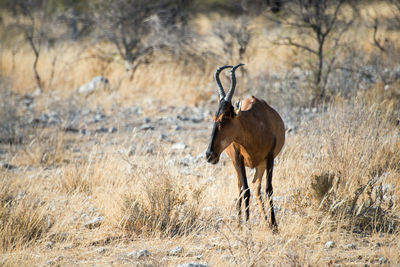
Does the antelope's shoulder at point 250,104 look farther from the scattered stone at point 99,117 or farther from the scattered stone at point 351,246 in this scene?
the scattered stone at point 99,117

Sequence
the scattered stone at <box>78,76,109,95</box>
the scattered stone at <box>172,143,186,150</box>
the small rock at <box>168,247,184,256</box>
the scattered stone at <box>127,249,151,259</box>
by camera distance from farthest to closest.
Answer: the scattered stone at <box>78,76,109,95</box> < the scattered stone at <box>172,143,186,150</box> < the small rock at <box>168,247,184,256</box> < the scattered stone at <box>127,249,151,259</box>

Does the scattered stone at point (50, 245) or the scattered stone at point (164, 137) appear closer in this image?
the scattered stone at point (50, 245)

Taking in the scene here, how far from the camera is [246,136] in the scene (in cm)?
439

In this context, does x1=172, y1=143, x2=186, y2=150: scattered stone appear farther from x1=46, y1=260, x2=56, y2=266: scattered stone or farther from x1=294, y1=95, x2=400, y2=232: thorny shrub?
x1=46, y1=260, x2=56, y2=266: scattered stone

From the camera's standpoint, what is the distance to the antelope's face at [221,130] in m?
4.13

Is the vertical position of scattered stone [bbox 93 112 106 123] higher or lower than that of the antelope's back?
lower

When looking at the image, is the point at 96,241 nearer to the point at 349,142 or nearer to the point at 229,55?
the point at 349,142

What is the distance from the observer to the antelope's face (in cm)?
413

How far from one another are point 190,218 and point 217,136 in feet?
3.51

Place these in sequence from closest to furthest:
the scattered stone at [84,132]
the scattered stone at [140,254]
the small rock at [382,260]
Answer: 1. the small rock at [382,260]
2. the scattered stone at [140,254]
3. the scattered stone at [84,132]

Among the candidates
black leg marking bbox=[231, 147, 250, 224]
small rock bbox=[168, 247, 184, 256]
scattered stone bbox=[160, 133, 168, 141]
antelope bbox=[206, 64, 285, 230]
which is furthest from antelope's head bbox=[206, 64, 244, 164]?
scattered stone bbox=[160, 133, 168, 141]

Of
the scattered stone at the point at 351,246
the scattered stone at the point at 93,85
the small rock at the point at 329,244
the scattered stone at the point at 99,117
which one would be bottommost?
the scattered stone at the point at 351,246

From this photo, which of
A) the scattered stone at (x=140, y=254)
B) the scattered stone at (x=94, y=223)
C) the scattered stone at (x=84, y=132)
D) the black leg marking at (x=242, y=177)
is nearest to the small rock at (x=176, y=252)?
the scattered stone at (x=140, y=254)

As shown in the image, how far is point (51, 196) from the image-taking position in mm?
5930
